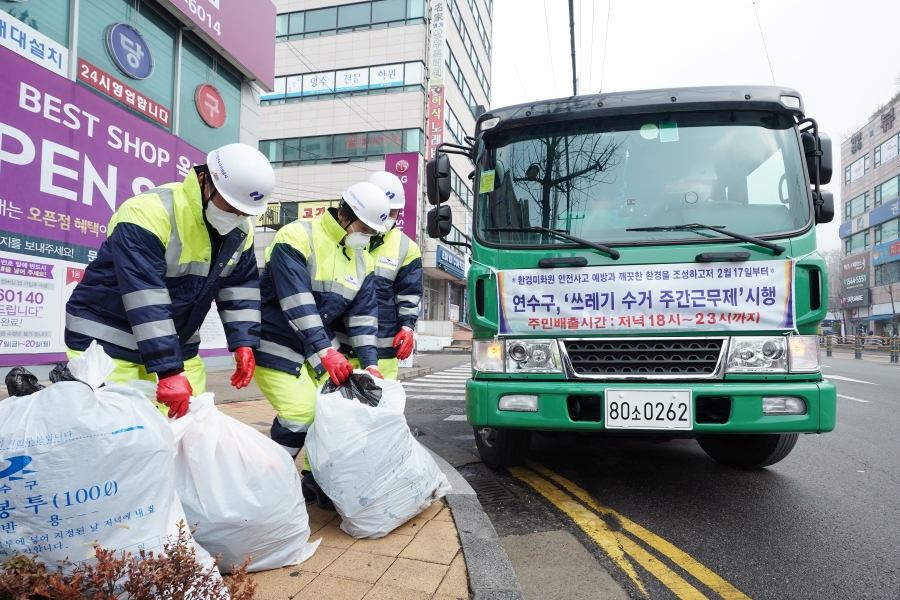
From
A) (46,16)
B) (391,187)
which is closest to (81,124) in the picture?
(46,16)

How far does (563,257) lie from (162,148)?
7.11 metres

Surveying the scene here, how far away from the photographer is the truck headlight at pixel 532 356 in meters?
3.09

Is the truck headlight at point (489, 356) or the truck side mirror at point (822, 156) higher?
the truck side mirror at point (822, 156)

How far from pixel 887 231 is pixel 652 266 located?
48.1 meters

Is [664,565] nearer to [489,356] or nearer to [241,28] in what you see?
[489,356]

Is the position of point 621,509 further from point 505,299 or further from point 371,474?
point 371,474

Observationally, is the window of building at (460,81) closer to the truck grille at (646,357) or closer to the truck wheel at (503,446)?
the truck wheel at (503,446)

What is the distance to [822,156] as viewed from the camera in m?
3.38

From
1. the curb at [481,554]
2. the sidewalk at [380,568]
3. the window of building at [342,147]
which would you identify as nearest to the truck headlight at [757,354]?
the curb at [481,554]

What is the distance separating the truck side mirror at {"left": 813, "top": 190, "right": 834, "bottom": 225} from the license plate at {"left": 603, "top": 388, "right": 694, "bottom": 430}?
4.97 ft

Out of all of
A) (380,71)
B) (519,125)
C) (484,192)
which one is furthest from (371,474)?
(380,71)

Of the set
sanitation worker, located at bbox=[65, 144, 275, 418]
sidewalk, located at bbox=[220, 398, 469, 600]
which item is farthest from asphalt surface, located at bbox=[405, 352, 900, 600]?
sanitation worker, located at bbox=[65, 144, 275, 418]

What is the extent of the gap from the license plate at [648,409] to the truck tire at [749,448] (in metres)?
1.14

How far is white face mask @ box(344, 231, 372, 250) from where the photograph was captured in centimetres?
302
